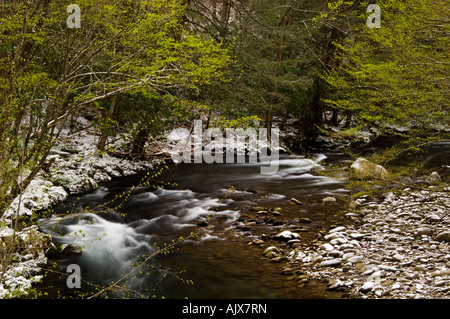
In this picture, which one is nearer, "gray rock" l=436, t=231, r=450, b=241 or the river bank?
the river bank

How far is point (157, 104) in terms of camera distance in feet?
46.3

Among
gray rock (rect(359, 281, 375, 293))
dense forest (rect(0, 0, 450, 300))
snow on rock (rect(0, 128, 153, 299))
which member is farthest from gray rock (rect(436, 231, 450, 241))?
snow on rock (rect(0, 128, 153, 299))

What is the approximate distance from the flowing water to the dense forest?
1613mm

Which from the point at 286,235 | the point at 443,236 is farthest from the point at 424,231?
the point at 286,235

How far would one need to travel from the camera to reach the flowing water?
219 inches

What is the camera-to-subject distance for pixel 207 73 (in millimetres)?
6398

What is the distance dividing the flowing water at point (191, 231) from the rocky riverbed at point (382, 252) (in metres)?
0.33

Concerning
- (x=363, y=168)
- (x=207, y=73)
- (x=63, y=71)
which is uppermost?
(x=207, y=73)

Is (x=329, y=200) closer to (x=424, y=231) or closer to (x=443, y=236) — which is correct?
(x=424, y=231)

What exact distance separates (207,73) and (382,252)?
432cm

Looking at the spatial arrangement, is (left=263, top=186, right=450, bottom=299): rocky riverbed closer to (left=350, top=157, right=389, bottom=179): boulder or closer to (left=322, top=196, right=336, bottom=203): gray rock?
(left=322, top=196, right=336, bottom=203): gray rock

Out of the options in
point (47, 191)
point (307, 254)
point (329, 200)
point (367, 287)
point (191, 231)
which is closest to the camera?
point (367, 287)

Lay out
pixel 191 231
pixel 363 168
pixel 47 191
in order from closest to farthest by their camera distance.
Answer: pixel 191 231
pixel 47 191
pixel 363 168
